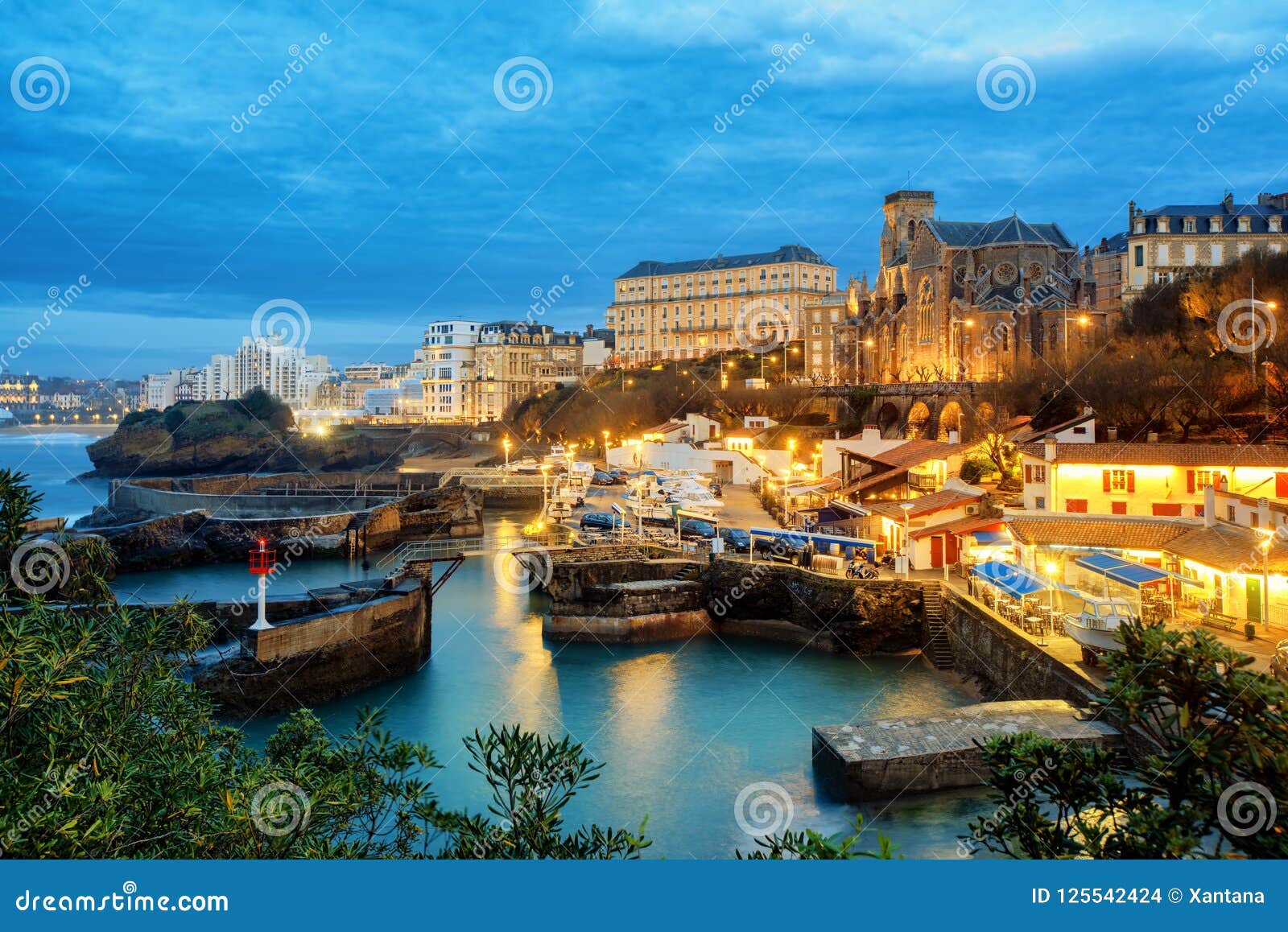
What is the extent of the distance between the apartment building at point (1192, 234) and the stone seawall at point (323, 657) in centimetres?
4279

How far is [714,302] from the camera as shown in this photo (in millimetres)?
95438

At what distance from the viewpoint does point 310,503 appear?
47.6m

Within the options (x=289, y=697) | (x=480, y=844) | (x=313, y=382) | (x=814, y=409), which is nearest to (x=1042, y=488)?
(x=289, y=697)

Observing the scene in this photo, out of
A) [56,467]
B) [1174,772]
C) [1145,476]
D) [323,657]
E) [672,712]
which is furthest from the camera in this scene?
[56,467]

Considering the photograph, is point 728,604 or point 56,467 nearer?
point 728,604

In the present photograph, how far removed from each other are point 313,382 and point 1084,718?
195 meters

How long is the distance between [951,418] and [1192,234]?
16989mm

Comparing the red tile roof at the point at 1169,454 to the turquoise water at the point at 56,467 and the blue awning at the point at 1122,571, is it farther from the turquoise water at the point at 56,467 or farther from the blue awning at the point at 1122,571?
the turquoise water at the point at 56,467

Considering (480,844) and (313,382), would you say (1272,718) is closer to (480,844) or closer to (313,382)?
(480,844)

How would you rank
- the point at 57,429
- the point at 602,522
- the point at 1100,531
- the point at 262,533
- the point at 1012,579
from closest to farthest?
the point at 1012,579 → the point at 1100,531 → the point at 602,522 → the point at 262,533 → the point at 57,429

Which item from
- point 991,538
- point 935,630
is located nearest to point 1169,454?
point 991,538

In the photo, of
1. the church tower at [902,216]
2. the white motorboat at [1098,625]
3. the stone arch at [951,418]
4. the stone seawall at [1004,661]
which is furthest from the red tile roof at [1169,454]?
the church tower at [902,216]

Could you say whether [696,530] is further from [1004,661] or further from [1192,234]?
[1192,234]

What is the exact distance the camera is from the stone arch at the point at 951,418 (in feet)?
152
